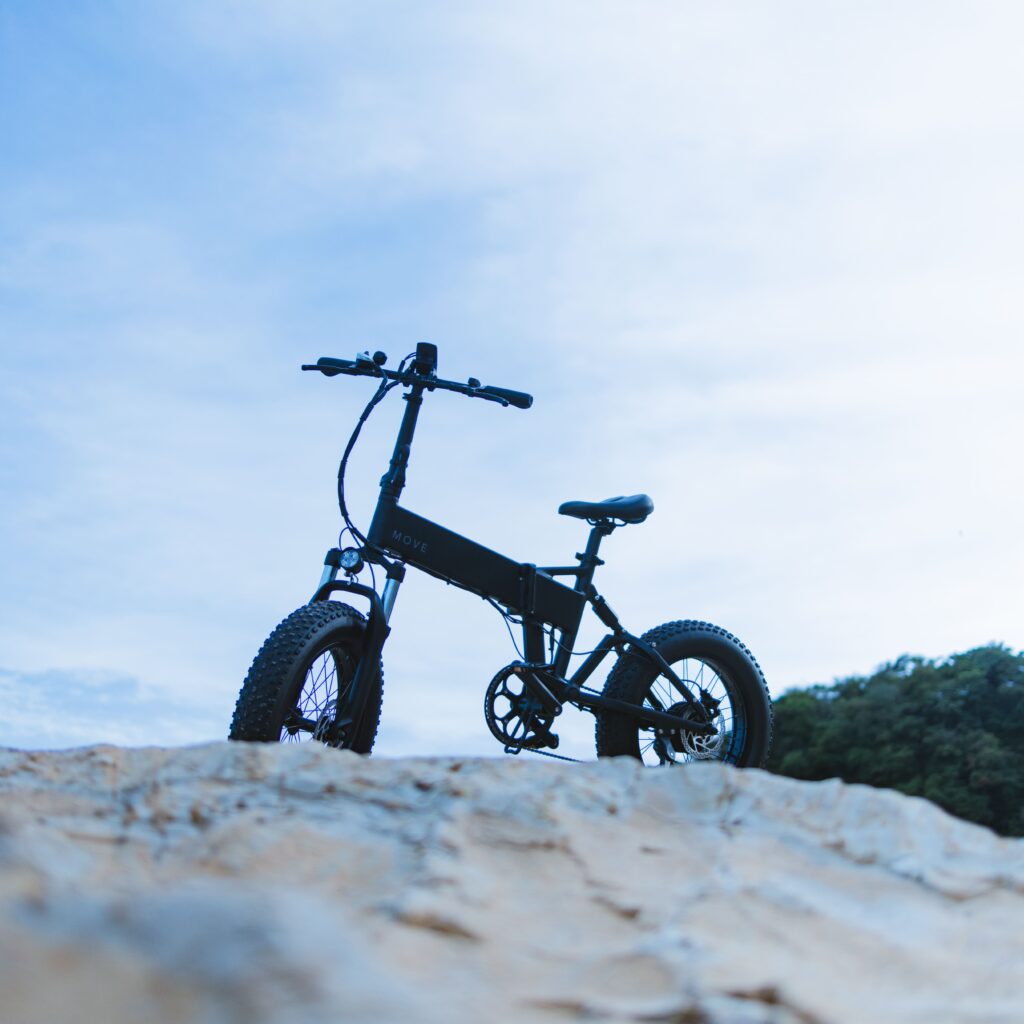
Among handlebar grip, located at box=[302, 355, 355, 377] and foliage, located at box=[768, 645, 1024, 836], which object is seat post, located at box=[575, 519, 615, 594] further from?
foliage, located at box=[768, 645, 1024, 836]

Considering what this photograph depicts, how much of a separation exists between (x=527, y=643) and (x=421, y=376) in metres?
1.29

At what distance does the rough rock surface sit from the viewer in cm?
129

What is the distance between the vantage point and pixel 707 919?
156cm

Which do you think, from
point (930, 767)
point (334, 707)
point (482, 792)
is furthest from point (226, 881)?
point (930, 767)

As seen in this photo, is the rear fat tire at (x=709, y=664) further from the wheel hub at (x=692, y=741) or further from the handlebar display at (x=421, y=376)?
the handlebar display at (x=421, y=376)

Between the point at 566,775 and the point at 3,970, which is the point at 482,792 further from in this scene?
the point at 3,970

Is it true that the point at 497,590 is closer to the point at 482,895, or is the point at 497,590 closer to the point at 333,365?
the point at 333,365

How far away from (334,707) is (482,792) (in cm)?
254

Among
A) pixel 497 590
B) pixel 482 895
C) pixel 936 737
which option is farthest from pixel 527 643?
pixel 936 737

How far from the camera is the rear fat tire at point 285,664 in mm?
3920

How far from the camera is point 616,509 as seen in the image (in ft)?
17.4

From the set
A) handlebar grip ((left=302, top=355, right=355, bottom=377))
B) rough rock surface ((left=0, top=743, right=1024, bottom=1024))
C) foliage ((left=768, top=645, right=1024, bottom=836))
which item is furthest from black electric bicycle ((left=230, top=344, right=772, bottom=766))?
foliage ((left=768, top=645, right=1024, bottom=836))

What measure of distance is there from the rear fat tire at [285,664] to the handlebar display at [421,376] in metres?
1.00

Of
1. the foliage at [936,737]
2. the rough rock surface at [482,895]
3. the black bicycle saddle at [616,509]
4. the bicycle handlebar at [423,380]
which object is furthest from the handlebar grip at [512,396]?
the foliage at [936,737]
